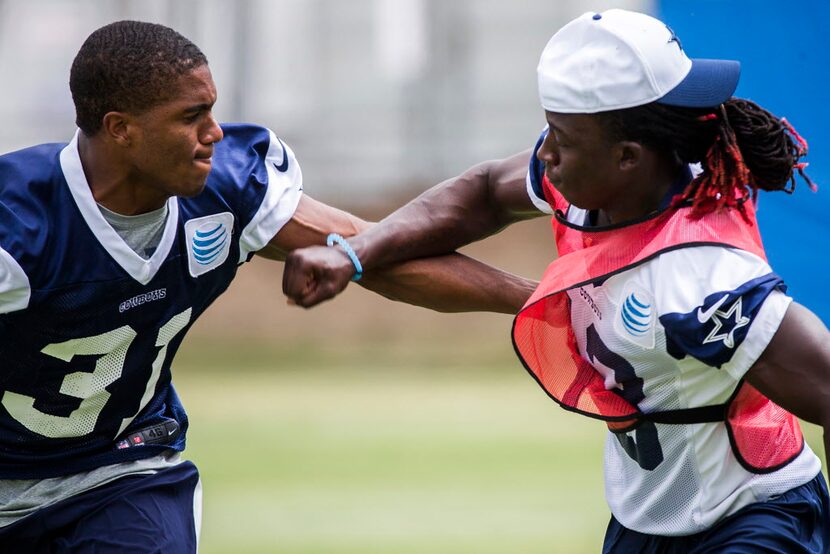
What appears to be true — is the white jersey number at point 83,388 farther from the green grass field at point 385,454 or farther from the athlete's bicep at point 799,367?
the green grass field at point 385,454

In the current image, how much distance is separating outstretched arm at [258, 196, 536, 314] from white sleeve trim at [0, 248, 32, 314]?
77 cm

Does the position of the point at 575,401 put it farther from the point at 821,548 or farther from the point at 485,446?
the point at 485,446

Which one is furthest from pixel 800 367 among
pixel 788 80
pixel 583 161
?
pixel 788 80

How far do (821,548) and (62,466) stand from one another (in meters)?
2.01

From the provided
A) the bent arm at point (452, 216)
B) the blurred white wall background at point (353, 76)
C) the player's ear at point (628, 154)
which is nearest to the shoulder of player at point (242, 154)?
the bent arm at point (452, 216)

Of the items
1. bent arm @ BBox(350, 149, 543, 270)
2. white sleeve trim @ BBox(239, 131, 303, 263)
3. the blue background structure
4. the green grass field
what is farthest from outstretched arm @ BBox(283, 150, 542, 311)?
the green grass field

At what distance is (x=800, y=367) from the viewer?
2842mm

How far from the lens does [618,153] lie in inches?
123

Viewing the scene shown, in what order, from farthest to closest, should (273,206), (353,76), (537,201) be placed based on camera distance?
(353,76), (273,206), (537,201)

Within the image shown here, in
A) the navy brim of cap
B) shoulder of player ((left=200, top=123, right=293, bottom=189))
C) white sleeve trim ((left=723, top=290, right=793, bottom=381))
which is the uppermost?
the navy brim of cap

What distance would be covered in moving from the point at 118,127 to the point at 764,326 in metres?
1.76

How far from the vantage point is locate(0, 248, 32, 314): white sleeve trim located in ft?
11.2

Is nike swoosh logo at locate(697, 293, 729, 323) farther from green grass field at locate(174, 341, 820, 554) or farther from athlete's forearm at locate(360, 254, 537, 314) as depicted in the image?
green grass field at locate(174, 341, 820, 554)

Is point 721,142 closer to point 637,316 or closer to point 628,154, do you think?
point 628,154
